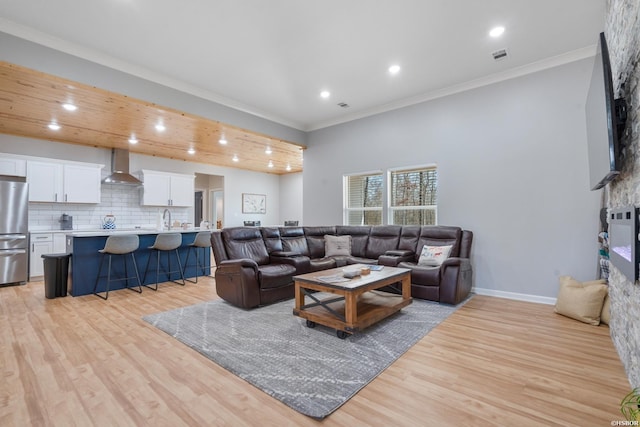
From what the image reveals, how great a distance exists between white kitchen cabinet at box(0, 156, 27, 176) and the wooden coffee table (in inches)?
230

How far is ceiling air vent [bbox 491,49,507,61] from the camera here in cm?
363

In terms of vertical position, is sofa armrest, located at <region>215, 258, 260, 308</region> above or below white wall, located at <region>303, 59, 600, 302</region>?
below

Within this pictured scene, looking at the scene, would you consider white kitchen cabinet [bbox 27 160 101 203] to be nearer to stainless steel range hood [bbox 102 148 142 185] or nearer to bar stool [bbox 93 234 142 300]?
stainless steel range hood [bbox 102 148 142 185]

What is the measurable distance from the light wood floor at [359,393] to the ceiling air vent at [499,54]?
3.17 metres

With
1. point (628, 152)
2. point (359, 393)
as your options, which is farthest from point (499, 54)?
point (359, 393)

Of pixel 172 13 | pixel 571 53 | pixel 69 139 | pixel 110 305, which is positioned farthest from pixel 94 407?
pixel 69 139

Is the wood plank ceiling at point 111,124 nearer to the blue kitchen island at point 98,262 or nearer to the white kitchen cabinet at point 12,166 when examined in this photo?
the white kitchen cabinet at point 12,166

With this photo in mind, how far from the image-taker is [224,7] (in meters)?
2.83

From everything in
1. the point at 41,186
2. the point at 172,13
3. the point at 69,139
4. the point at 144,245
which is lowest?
the point at 144,245

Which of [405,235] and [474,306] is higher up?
[405,235]

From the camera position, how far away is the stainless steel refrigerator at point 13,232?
15.9ft

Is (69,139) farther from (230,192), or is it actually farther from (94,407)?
(94,407)

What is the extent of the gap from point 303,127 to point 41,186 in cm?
521

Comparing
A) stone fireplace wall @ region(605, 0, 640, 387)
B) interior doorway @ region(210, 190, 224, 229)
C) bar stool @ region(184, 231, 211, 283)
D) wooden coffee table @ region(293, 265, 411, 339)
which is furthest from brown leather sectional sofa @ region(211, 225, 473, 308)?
interior doorway @ region(210, 190, 224, 229)
